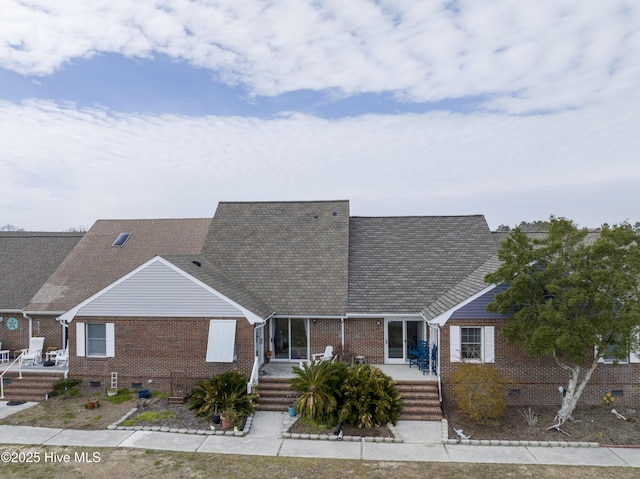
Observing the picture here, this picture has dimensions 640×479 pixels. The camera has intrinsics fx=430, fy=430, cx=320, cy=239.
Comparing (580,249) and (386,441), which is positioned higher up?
(580,249)

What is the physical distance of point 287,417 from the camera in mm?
14086

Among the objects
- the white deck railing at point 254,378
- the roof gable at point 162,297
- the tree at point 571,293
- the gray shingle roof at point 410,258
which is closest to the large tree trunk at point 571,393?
the tree at point 571,293

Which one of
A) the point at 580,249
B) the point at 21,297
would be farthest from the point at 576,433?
the point at 21,297

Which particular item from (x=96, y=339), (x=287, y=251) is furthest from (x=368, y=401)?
(x=96, y=339)

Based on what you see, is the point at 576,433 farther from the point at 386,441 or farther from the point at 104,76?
the point at 104,76

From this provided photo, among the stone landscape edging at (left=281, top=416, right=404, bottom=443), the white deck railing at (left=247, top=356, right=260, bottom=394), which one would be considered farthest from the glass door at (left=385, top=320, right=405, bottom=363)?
the white deck railing at (left=247, top=356, right=260, bottom=394)

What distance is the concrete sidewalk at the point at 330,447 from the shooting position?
11.5 m

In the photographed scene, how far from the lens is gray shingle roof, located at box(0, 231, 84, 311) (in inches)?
822

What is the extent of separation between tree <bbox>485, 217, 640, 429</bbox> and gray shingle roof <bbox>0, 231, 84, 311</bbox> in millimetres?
21236

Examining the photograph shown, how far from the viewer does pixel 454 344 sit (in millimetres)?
15258

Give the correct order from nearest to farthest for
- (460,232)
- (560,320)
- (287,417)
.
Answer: (560,320) < (287,417) < (460,232)

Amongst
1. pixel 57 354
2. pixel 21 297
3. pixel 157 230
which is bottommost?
pixel 57 354

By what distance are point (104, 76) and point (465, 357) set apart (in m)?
18.6

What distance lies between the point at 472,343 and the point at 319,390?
582cm
